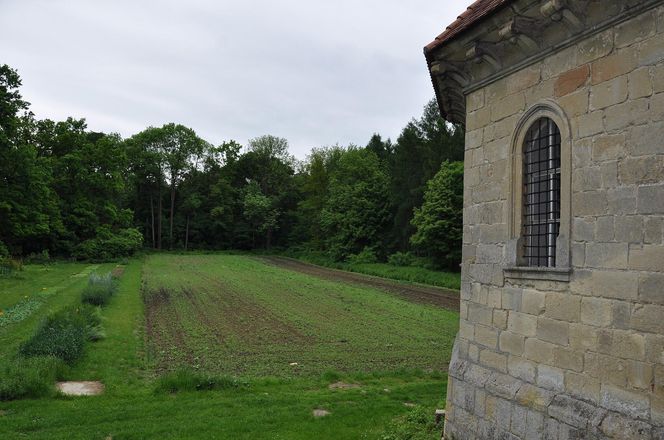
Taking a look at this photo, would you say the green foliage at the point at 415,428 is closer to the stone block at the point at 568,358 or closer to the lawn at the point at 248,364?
the lawn at the point at 248,364

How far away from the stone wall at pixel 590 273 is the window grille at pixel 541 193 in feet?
0.78

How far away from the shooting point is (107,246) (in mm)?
49188

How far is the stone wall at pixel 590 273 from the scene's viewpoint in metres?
4.66

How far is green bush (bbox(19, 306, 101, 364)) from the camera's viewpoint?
1253cm

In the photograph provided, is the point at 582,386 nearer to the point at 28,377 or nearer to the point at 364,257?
the point at 28,377

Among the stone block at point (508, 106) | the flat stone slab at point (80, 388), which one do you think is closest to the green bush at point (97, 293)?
the flat stone slab at point (80, 388)

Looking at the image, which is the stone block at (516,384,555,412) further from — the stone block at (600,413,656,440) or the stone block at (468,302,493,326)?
the stone block at (468,302,493,326)

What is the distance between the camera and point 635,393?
4.73 metres

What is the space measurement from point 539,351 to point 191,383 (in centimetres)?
752

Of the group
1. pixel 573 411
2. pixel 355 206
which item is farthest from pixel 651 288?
pixel 355 206

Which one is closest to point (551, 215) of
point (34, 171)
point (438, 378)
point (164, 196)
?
point (438, 378)

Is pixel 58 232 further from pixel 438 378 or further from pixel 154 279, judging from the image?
pixel 438 378

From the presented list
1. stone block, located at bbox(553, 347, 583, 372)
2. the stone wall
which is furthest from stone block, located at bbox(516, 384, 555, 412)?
stone block, located at bbox(553, 347, 583, 372)

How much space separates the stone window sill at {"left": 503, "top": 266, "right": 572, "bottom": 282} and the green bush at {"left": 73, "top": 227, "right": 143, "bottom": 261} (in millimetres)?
48037
